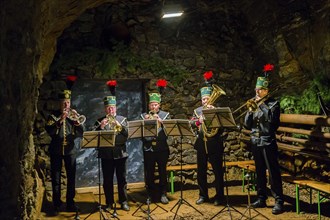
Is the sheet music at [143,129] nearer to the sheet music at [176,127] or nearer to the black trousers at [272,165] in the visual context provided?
the sheet music at [176,127]

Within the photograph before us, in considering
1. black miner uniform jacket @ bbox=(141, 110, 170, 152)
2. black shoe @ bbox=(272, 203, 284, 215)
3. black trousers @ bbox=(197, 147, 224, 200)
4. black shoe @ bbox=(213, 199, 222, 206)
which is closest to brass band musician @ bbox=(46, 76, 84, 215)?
black miner uniform jacket @ bbox=(141, 110, 170, 152)

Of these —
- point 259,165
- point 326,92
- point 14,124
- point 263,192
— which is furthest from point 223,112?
point 14,124

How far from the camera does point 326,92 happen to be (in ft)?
22.5

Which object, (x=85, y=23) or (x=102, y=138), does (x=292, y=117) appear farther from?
(x=85, y=23)

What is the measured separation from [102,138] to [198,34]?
459 centimetres

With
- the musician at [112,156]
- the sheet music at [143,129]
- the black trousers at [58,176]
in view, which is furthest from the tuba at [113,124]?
the black trousers at [58,176]

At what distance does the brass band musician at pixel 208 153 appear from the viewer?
679 cm

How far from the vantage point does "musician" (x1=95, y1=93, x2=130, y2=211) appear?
6.50m

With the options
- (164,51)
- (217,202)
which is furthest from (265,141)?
(164,51)

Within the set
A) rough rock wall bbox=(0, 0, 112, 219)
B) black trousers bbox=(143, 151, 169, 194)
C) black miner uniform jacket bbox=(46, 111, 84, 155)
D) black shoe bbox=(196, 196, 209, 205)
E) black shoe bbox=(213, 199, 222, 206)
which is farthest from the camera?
black trousers bbox=(143, 151, 169, 194)

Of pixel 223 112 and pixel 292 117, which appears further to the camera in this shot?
pixel 292 117

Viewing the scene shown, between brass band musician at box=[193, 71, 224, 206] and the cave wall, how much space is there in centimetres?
224

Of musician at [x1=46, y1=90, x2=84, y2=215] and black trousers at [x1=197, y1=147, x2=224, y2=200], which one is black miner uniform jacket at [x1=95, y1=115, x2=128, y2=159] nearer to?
musician at [x1=46, y1=90, x2=84, y2=215]

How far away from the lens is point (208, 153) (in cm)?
683
